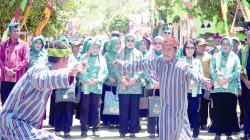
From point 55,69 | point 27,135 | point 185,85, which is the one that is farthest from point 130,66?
point 27,135

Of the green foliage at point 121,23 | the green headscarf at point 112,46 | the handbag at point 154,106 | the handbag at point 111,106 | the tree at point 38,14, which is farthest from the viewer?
the green foliage at point 121,23

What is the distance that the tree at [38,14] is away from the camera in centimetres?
1206

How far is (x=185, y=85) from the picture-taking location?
648 centimetres

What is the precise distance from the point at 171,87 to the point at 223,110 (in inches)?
111

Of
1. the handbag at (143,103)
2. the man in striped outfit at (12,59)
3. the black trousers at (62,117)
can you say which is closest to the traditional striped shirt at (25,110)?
the black trousers at (62,117)

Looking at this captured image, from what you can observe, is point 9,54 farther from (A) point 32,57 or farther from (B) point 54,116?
(B) point 54,116

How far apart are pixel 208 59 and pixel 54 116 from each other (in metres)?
3.56

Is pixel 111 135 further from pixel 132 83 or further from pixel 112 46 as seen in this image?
pixel 112 46

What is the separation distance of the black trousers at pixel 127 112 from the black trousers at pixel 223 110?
61.3 inches

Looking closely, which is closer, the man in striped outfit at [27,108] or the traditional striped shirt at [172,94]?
the man in striped outfit at [27,108]

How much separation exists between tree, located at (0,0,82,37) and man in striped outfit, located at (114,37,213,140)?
641 centimetres

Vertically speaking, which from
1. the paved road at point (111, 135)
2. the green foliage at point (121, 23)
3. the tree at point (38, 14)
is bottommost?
the paved road at point (111, 135)

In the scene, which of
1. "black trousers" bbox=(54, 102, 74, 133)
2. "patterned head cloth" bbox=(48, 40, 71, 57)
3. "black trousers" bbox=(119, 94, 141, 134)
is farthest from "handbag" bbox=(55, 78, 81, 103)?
"patterned head cloth" bbox=(48, 40, 71, 57)

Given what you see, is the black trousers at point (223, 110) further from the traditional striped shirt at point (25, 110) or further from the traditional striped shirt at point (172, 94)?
the traditional striped shirt at point (25, 110)
